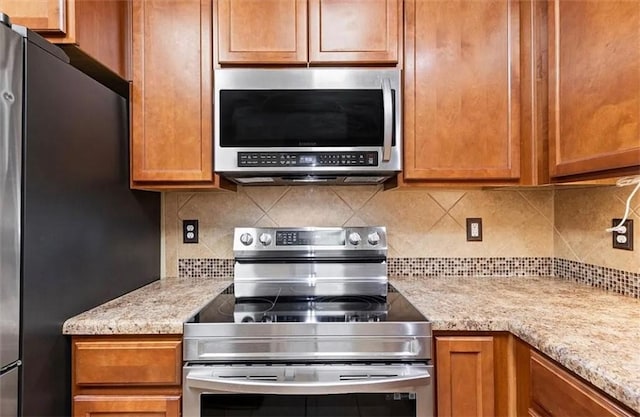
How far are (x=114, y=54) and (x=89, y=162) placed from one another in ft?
1.42

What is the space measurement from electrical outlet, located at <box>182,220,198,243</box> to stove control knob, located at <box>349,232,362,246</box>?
733mm

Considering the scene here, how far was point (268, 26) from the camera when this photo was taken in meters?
1.56

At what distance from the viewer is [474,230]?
1909 mm

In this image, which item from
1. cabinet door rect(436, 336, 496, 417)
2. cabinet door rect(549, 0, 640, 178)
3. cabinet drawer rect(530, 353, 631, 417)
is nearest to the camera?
cabinet drawer rect(530, 353, 631, 417)

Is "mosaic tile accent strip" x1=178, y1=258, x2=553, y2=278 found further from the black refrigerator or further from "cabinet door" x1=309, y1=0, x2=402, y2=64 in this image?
"cabinet door" x1=309, y1=0, x2=402, y2=64

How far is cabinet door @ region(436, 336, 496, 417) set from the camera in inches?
47.8

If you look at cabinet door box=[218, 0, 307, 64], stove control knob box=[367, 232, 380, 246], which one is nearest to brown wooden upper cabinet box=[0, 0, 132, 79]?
cabinet door box=[218, 0, 307, 64]

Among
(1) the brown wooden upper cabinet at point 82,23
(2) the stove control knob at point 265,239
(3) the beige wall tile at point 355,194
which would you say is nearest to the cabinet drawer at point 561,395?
(3) the beige wall tile at point 355,194

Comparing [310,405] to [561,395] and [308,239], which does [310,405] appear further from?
[308,239]

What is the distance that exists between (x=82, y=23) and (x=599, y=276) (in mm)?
2063

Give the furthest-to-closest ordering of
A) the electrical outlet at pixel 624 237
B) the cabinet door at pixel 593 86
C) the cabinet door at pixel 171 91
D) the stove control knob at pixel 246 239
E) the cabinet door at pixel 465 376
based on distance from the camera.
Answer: the stove control knob at pixel 246 239
the cabinet door at pixel 171 91
the electrical outlet at pixel 624 237
the cabinet door at pixel 465 376
the cabinet door at pixel 593 86

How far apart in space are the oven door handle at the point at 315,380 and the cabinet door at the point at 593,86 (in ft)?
2.75

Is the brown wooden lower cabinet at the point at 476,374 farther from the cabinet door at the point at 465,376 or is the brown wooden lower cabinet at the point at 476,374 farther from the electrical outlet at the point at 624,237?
the electrical outlet at the point at 624,237

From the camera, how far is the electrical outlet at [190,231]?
1.92m
